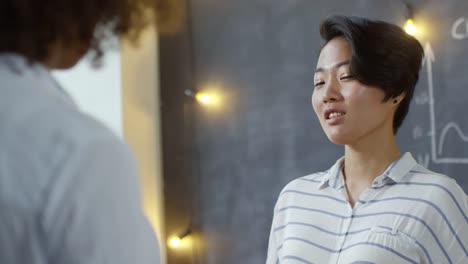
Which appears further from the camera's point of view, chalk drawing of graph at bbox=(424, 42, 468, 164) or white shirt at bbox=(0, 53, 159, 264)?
A: chalk drawing of graph at bbox=(424, 42, 468, 164)

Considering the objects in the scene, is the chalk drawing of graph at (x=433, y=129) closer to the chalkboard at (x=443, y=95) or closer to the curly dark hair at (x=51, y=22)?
the chalkboard at (x=443, y=95)

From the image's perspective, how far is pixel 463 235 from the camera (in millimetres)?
999

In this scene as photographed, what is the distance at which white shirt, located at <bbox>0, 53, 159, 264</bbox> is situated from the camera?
43 centimetres

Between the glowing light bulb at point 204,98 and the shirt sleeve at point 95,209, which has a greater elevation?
the glowing light bulb at point 204,98

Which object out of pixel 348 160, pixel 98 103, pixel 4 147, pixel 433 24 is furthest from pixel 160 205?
pixel 4 147

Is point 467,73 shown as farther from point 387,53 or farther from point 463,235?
point 463,235

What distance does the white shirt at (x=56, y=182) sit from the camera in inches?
16.8

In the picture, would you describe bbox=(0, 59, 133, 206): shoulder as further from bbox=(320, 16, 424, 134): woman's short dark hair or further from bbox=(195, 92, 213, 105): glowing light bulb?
bbox=(195, 92, 213, 105): glowing light bulb

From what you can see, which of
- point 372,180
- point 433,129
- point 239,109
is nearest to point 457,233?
point 372,180

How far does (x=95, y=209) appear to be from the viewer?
0.45 m

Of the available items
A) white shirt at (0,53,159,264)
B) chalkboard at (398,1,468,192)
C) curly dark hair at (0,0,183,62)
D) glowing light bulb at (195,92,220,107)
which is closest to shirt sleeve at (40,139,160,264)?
white shirt at (0,53,159,264)

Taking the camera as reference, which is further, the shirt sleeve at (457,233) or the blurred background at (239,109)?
the blurred background at (239,109)

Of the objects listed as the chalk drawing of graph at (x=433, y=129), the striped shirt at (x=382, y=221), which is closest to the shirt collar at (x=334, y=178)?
the striped shirt at (x=382, y=221)

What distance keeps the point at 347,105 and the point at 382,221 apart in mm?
249
